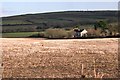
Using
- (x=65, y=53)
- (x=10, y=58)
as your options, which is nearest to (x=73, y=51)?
(x=65, y=53)

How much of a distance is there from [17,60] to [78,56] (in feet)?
11.4

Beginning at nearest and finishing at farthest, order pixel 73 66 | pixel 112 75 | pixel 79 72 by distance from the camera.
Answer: pixel 112 75
pixel 79 72
pixel 73 66

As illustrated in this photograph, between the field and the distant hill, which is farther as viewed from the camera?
the distant hill

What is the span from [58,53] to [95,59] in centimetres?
271

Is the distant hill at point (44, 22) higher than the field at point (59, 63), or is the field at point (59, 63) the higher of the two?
the distant hill at point (44, 22)

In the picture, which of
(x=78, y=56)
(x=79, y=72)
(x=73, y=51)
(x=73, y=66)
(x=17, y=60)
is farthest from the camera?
(x=73, y=51)

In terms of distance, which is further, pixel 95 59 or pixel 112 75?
pixel 95 59

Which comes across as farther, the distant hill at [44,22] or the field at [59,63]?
the distant hill at [44,22]

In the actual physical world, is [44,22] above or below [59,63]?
above

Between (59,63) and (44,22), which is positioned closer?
(59,63)

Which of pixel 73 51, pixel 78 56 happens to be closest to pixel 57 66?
pixel 78 56

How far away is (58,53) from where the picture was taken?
19609mm

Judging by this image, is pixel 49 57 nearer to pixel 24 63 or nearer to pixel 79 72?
pixel 24 63

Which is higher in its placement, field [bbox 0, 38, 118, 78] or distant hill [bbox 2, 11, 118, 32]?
distant hill [bbox 2, 11, 118, 32]
